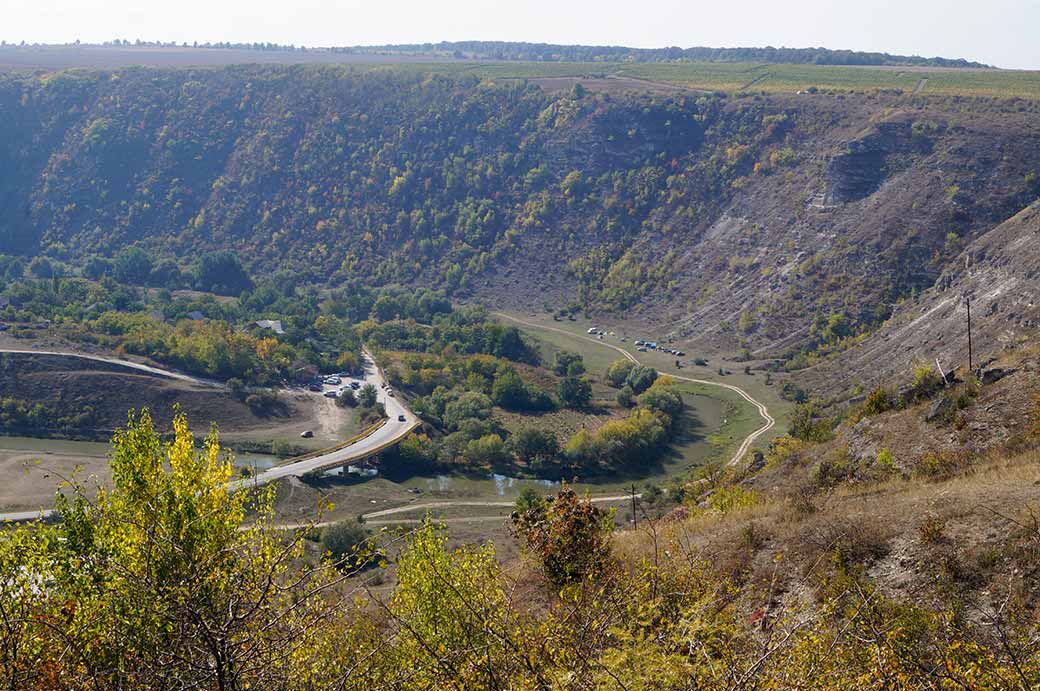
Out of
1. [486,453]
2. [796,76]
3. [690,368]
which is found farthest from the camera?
[796,76]

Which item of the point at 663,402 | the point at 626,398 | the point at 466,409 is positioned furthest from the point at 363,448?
the point at 663,402

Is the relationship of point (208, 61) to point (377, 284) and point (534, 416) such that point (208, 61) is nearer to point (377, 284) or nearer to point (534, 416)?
point (377, 284)

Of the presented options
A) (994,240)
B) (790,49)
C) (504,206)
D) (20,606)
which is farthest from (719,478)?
(790,49)

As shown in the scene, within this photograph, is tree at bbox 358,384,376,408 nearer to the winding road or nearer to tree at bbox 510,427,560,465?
the winding road

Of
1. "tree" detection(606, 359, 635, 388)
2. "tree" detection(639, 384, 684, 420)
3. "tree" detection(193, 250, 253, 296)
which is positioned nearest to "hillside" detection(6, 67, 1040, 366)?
"tree" detection(193, 250, 253, 296)

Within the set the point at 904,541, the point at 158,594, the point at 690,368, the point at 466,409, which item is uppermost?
the point at 158,594

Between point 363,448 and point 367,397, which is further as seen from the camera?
point 367,397

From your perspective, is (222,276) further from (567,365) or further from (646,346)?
(646,346)
